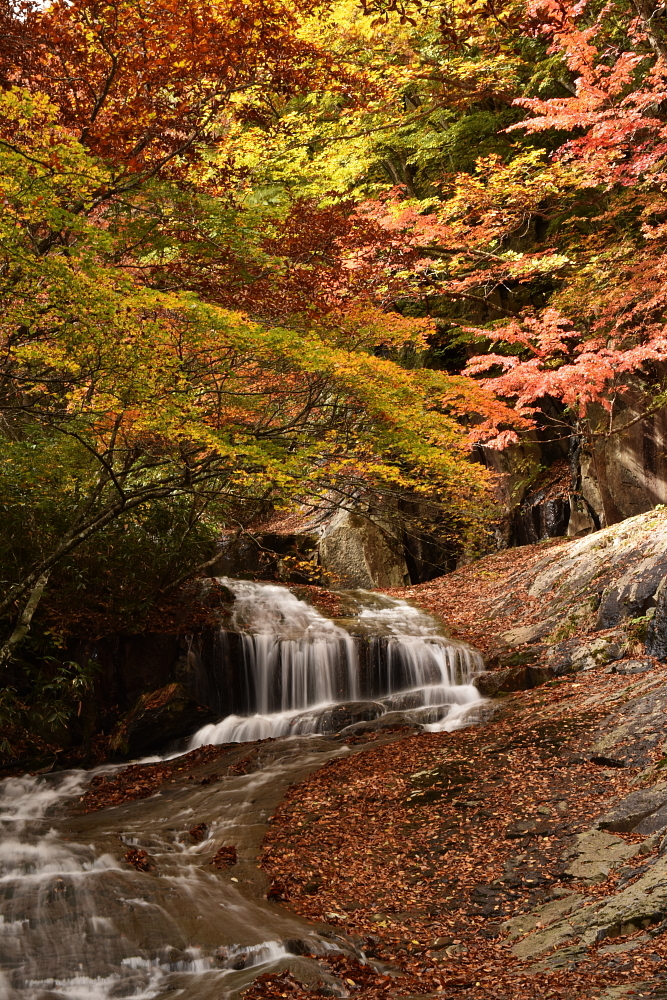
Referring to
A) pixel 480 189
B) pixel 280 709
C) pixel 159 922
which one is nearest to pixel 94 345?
pixel 159 922

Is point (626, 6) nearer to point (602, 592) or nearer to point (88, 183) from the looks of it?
point (602, 592)

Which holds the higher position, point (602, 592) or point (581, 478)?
point (581, 478)

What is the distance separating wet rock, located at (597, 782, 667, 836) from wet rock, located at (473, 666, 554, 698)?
3759 millimetres

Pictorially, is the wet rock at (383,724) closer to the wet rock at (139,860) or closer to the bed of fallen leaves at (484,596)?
the bed of fallen leaves at (484,596)

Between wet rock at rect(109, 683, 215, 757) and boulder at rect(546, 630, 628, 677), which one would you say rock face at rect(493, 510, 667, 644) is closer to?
boulder at rect(546, 630, 628, 677)

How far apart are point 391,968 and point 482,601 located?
952 centimetres

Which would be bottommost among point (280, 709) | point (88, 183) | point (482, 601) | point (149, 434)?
point (280, 709)

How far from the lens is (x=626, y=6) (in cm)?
1334

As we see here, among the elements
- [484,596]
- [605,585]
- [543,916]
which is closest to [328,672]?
[484,596]

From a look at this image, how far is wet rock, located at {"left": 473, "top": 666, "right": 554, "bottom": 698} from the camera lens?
9.56 meters

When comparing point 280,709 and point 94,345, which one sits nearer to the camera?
point 94,345

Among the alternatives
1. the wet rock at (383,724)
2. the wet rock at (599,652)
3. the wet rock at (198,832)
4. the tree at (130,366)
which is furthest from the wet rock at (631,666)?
the wet rock at (198,832)

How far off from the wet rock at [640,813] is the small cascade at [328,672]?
4.38 metres

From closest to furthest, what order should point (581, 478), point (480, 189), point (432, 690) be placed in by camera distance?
1. point (432, 690)
2. point (480, 189)
3. point (581, 478)
